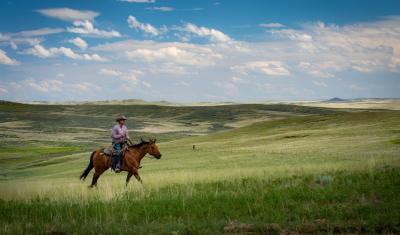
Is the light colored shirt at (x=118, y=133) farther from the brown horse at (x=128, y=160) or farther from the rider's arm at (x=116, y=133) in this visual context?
the brown horse at (x=128, y=160)

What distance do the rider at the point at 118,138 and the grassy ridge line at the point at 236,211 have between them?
544 cm

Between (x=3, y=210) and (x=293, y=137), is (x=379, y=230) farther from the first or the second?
(x=293, y=137)

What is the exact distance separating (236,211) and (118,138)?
9776 mm

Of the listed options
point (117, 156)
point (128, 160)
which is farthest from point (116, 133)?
point (128, 160)

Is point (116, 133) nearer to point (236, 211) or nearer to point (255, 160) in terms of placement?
point (236, 211)

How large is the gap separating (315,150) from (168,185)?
68.8 ft

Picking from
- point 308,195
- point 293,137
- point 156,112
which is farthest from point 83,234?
point 156,112

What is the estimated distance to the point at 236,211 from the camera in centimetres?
1293

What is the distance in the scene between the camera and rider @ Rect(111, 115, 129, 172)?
2153cm

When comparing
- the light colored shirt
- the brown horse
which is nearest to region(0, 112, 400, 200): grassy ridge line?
the brown horse

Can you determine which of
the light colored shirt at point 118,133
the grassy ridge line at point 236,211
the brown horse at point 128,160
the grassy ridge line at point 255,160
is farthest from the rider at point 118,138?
the grassy ridge line at point 236,211

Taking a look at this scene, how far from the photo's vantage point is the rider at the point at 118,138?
2153 centimetres

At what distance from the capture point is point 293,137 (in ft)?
182

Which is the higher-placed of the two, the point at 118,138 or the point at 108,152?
the point at 118,138
